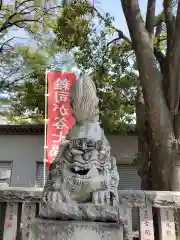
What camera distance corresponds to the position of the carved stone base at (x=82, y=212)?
7.34 ft

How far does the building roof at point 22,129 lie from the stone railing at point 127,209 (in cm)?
590

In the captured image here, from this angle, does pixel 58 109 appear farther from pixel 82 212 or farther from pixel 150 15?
pixel 82 212

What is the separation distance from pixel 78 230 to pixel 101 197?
316mm

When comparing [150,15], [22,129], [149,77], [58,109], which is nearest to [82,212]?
[149,77]

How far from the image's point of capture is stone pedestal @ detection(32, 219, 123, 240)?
220cm

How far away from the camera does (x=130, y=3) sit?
4727 millimetres

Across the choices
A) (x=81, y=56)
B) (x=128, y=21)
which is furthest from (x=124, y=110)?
(x=128, y=21)

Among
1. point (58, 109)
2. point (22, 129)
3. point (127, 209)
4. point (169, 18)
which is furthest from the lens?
point (22, 129)

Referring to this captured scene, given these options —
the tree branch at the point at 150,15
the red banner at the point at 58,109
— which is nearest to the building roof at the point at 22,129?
the red banner at the point at 58,109

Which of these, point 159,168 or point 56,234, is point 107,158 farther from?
point 159,168

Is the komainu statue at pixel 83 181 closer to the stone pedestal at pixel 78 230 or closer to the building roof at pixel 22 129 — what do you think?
the stone pedestal at pixel 78 230

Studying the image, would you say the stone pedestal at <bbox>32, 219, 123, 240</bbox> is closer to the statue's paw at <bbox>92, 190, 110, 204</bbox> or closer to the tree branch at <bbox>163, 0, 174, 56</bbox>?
the statue's paw at <bbox>92, 190, 110, 204</bbox>

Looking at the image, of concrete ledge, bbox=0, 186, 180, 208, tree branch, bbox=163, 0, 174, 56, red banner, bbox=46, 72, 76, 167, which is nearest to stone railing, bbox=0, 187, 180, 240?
concrete ledge, bbox=0, 186, 180, 208

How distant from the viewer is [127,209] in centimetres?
291
